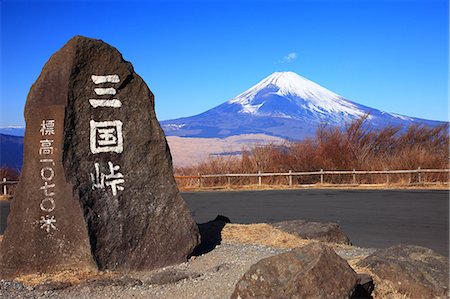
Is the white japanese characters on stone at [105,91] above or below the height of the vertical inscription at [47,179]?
above

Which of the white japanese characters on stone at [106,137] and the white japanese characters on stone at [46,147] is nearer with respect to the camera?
the white japanese characters on stone at [46,147]

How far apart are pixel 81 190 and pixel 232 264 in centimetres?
216

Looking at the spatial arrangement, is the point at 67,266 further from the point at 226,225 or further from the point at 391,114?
the point at 391,114

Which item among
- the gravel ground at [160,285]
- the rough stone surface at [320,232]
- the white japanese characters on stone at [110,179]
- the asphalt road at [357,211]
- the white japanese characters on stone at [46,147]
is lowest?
the asphalt road at [357,211]

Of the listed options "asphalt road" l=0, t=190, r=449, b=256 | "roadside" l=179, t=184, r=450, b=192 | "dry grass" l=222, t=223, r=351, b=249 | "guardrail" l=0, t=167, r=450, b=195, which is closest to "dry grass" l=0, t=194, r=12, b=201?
"asphalt road" l=0, t=190, r=449, b=256

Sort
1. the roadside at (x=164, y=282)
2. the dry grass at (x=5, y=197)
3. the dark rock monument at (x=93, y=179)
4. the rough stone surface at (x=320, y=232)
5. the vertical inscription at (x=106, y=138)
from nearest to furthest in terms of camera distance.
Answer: the roadside at (x=164, y=282) < the dark rock monument at (x=93, y=179) < the vertical inscription at (x=106, y=138) < the rough stone surface at (x=320, y=232) < the dry grass at (x=5, y=197)

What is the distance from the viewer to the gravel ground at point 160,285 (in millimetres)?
5727

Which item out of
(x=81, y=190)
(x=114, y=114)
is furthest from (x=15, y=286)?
(x=114, y=114)

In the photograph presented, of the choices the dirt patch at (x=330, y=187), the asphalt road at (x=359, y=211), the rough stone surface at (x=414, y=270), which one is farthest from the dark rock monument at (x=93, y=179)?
the dirt patch at (x=330, y=187)

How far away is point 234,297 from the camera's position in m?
5.00

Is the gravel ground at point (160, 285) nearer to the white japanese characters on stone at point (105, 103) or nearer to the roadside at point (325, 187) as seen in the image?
the white japanese characters on stone at point (105, 103)

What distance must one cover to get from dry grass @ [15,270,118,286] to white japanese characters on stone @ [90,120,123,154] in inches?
61.3

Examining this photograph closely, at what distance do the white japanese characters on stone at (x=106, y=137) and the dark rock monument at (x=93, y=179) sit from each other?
1 centimetres

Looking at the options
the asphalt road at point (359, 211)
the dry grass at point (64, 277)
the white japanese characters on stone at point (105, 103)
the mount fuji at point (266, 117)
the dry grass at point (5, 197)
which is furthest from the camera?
the mount fuji at point (266, 117)
